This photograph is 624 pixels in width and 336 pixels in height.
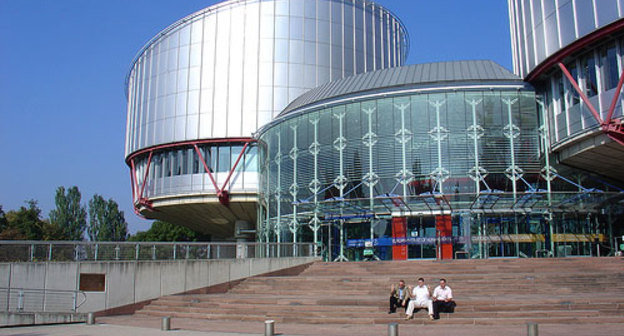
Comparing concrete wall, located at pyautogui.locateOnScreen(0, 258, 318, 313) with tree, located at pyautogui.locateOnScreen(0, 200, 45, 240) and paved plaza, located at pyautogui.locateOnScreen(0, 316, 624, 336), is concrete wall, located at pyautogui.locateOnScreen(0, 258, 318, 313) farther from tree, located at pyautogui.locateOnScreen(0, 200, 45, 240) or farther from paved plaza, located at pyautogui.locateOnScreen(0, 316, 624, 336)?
tree, located at pyautogui.locateOnScreen(0, 200, 45, 240)

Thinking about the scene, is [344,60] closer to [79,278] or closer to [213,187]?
[213,187]

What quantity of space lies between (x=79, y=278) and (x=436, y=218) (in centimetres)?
1852

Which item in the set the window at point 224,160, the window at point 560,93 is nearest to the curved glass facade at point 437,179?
the window at point 560,93

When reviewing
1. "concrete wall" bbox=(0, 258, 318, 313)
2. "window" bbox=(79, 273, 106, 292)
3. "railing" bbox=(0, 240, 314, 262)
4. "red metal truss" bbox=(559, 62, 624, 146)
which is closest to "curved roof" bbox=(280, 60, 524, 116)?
"red metal truss" bbox=(559, 62, 624, 146)

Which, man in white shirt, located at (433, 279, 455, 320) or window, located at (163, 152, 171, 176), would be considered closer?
man in white shirt, located at (433, 279, 455, 320)

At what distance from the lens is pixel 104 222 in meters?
92.1

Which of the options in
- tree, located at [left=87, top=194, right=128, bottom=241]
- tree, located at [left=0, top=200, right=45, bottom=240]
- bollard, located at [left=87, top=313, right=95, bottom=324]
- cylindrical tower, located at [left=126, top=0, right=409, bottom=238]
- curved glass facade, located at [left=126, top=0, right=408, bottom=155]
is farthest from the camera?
tree, located at [left=87, top=194, right=128, bottom=241]

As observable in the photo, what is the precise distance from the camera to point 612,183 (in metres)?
31.9

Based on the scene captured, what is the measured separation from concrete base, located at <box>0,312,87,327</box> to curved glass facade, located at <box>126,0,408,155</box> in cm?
2938

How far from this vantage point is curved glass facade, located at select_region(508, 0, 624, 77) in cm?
2695

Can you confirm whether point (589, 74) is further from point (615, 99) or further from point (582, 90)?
point (615, 99)

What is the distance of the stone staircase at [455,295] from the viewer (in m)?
16.9

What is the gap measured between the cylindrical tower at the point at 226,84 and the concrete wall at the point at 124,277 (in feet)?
74.2

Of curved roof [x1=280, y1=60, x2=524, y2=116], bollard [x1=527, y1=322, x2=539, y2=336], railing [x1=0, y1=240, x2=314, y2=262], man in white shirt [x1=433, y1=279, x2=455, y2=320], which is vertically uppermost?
curved roof [x1=280, y1=60, x2=524, y2=116]
